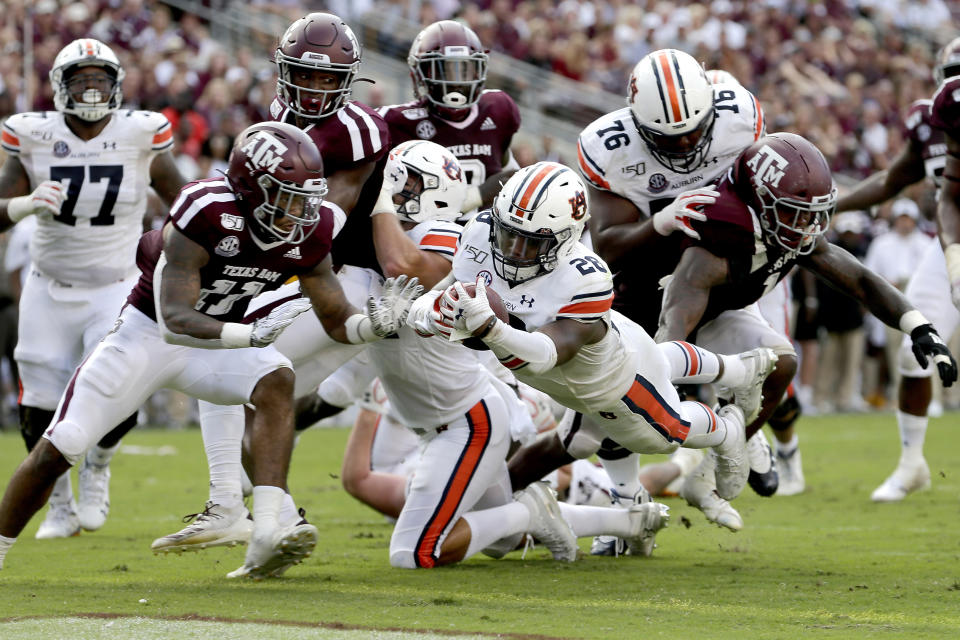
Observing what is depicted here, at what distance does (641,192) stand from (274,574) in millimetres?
2184

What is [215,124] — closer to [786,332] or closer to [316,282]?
[786,332]

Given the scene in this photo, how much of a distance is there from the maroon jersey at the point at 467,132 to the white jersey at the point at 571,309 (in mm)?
1766

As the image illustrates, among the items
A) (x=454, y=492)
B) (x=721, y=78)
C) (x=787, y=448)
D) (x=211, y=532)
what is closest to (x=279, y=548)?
(x=211, y=532)

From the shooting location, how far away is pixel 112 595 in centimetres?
455

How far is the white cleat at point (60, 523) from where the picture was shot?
→ 6.39 m

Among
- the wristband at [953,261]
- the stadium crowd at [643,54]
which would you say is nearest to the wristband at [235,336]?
the wristband at [953,261]

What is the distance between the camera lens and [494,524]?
17.5ft

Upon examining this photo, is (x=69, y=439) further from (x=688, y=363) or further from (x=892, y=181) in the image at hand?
(x=892, y=181)

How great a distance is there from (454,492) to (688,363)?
101 cm

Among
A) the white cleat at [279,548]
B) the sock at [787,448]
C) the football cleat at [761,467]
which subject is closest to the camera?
the white cleat at [279,548]

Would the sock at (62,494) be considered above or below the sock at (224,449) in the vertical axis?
below

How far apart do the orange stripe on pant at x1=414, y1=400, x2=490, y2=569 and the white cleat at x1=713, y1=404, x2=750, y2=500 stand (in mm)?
918

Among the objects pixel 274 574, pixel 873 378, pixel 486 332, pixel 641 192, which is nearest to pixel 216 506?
pixel 274 574

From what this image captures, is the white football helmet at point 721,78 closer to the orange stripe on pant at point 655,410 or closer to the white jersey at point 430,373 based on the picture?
the white jersey at point 430,373
